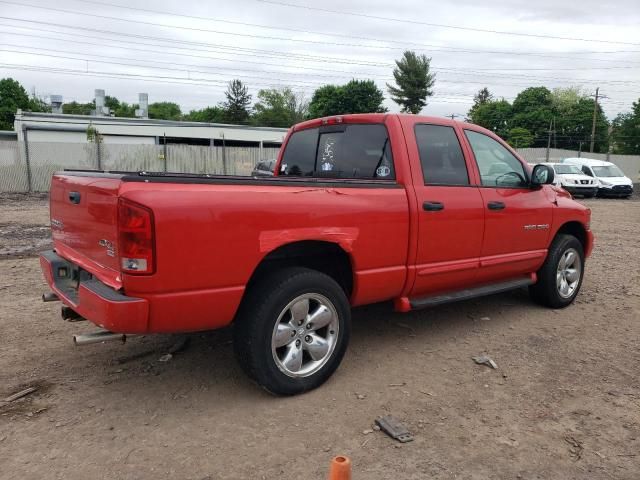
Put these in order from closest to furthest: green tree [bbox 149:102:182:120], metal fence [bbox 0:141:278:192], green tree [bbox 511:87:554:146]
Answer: metal fence [bbox 0:141:278:192] → green tree [bbox 511:87:554:146] → green tree [bbox 149:102:182:120]

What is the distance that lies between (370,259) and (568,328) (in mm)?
2458

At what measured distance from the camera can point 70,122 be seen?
132ft

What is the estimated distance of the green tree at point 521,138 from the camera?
67887 mm

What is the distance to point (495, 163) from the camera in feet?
16.4

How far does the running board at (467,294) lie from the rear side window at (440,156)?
96 centimetres

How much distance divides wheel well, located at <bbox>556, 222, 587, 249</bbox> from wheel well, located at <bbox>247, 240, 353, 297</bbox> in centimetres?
301

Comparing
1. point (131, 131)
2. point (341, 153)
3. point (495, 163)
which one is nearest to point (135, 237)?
point (341, 153)

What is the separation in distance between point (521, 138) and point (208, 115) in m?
53.8

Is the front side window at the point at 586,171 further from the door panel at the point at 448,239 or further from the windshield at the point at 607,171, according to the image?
the door panel at the point at 448,239

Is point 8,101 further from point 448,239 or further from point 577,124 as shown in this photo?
point 577,124

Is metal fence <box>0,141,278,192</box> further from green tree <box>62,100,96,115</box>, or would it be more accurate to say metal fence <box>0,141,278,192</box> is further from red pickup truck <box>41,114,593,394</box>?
green tree <box>62,100,96,115</box>

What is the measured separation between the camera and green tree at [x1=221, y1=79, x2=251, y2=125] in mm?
87625

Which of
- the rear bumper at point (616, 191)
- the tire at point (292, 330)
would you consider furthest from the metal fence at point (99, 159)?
the tire at point (292, 330)

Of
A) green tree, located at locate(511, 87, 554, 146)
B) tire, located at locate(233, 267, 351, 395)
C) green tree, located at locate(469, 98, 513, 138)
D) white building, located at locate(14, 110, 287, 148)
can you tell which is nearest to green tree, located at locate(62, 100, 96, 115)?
white building, located at locate(14, 110, 287, 148)
